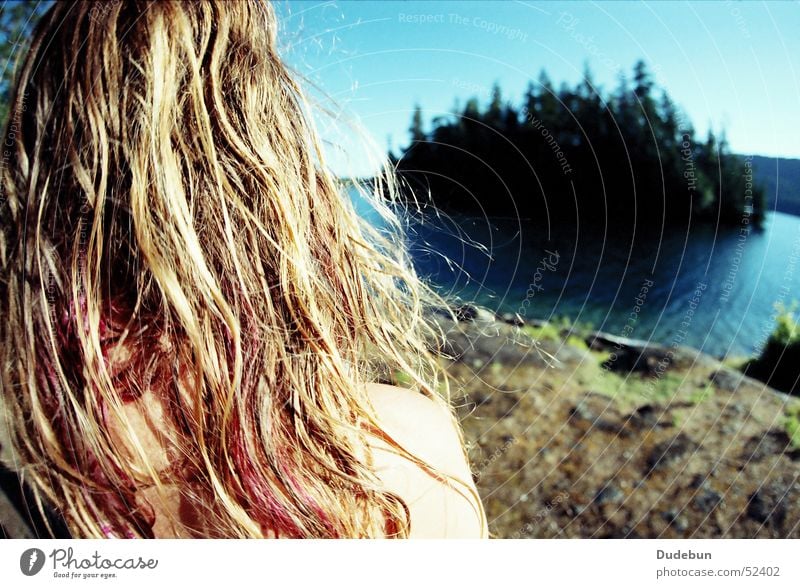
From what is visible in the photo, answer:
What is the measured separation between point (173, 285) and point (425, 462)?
1.17 ft

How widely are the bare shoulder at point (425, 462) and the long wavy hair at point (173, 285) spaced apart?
0.01 m

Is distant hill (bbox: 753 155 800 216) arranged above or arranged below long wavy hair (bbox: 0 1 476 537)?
above

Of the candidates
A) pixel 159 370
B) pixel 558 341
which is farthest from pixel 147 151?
pixel 558 341

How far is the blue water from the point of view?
1532mm

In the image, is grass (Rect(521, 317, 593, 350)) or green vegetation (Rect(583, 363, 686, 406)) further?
grass (Rect(521, 317, 593, 350))

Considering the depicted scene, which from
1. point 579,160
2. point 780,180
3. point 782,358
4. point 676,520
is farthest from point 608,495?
point 579,160

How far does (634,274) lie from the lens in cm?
284

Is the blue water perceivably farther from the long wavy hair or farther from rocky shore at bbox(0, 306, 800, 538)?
the long wavy hair

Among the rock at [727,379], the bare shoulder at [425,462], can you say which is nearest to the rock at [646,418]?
the rock at [727,379]

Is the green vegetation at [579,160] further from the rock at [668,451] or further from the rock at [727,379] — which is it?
the rock at [668,451]

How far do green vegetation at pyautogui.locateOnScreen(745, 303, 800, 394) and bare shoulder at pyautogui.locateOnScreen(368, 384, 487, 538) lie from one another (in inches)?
66.9

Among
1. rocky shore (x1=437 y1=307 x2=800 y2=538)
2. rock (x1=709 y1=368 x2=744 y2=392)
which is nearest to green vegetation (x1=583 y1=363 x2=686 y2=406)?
rocky shore (x1=437 y1=307 x2=800 y2=538)

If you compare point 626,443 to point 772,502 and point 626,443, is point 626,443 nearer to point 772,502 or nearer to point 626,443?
point 626,443
